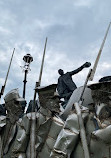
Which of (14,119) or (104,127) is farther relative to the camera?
(14,119)

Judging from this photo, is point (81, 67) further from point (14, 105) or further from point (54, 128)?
point (54, 128)

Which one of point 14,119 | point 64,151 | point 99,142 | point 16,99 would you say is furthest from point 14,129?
point 99,142

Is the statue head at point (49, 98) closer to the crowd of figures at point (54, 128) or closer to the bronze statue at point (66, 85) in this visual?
the crowd of figures at point (54, 128)

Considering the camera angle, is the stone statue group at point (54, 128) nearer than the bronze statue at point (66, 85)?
Yes

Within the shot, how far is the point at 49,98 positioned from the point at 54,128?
0.73m

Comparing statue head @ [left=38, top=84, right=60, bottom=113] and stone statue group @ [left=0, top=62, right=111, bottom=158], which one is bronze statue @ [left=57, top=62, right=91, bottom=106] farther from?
statue head @ [left=38, top=84, right=60, bottom=113]

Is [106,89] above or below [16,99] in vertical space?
below

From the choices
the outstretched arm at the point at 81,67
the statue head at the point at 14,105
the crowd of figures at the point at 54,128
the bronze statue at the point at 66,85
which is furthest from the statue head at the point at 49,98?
the bronze statue at the point at 66,85

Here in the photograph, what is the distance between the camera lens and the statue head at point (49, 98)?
5.73m

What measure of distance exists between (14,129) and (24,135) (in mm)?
829

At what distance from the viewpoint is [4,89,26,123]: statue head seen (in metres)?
6.68

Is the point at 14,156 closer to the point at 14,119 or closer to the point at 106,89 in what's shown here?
the point at 14,119

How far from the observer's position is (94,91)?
4.50 metres

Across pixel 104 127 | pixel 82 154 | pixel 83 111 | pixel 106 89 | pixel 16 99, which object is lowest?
pixel 82 154
